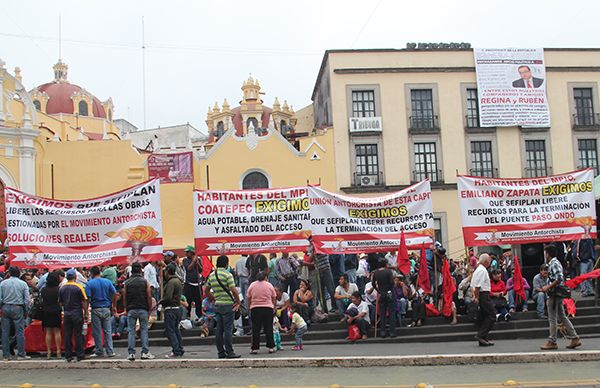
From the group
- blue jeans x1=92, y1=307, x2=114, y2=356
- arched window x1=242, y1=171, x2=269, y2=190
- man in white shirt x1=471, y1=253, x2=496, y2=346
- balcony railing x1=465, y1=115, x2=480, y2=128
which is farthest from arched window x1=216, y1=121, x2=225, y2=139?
man in white shirt x1=471, y1=253, x2=496, y2=346

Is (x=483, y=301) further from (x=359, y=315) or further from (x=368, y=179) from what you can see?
(x=368, y=179)

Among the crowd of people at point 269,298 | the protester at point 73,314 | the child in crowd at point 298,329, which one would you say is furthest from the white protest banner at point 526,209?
the protester at point 73,314

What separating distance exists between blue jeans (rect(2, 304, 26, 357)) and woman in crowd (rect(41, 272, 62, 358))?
401 mm

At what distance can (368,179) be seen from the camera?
36406mm

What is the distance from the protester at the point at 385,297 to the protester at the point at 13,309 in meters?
6.80

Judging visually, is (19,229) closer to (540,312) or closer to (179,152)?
(540,312)

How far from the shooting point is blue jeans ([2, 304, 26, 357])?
498 inches

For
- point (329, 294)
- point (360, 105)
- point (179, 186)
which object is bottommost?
point (329, 294)

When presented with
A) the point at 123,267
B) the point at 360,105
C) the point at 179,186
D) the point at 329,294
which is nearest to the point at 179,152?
the point at 179,186

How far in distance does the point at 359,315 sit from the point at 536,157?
88.9 ft

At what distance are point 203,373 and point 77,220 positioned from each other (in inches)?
175

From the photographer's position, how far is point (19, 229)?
13.3 meters

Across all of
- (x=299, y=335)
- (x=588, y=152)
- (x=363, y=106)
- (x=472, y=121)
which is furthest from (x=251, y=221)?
(x=588, y=152)

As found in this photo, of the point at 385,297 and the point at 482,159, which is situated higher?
the point at 482,159
